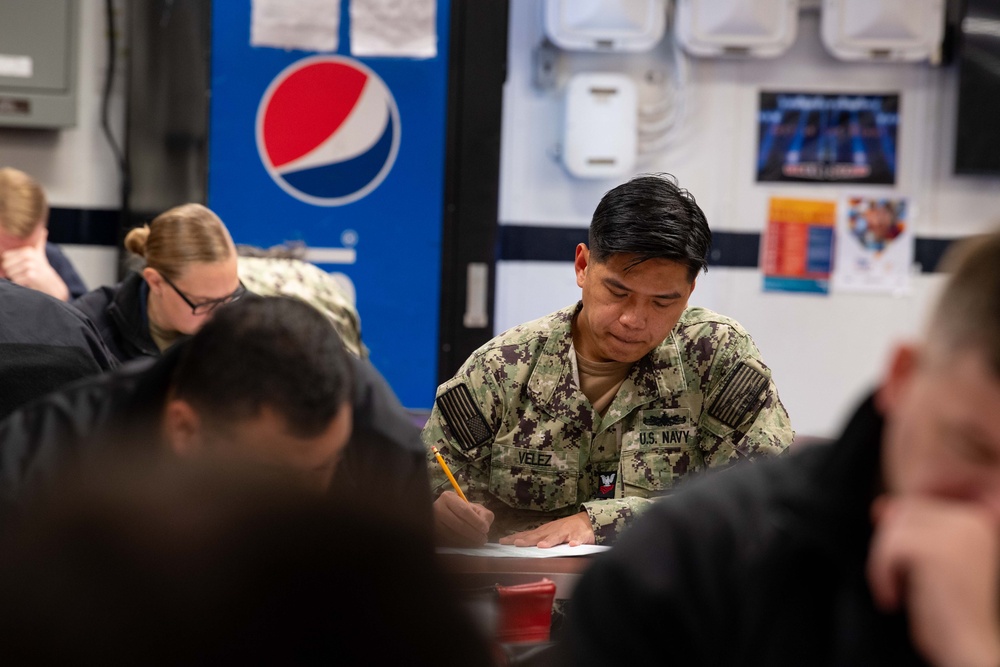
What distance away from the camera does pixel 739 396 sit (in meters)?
2.36

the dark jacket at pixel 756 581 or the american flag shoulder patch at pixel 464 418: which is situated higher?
the dark jacket at pixel 756 581

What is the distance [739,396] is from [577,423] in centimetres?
34

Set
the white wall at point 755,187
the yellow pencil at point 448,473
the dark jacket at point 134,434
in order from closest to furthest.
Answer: the dark jacket at point 134,434 → the yellow pencil at point 448,473 → the white wall at point 755,187

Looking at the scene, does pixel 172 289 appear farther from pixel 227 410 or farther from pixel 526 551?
pixel 227 410

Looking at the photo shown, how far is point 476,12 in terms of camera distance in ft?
13.3

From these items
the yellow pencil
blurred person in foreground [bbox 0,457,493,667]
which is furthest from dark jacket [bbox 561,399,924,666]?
the yellow pencil

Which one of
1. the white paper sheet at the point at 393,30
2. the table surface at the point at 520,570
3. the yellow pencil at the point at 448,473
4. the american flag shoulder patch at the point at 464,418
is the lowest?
the table surface at the point at 520,570

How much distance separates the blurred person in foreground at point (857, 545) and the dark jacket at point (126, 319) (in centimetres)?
232

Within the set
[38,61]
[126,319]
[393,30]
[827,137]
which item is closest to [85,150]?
[38,61]

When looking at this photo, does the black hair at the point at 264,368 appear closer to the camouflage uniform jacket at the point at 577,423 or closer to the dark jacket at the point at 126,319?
the camouflage uniform jacket at the point at 577,423

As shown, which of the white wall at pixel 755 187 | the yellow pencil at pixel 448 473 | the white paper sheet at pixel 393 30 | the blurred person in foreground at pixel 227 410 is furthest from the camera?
the white wall at pixel 755 187

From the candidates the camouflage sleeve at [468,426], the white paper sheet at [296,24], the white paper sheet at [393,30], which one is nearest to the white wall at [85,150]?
the white paper sheet at [296,24]

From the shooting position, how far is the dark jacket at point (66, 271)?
12.5ft

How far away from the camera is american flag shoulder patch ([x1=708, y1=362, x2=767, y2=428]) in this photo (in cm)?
235
